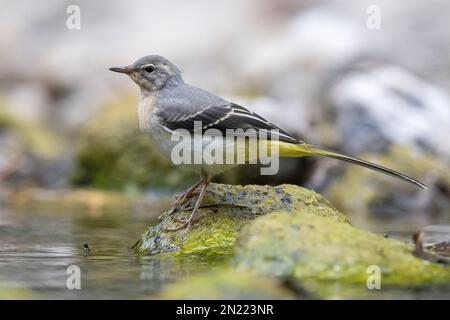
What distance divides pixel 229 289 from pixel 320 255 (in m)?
0.93

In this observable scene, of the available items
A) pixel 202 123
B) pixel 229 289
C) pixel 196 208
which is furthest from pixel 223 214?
pixel 229 289

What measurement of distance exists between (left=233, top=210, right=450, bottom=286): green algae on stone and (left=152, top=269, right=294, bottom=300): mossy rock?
342 millimetres

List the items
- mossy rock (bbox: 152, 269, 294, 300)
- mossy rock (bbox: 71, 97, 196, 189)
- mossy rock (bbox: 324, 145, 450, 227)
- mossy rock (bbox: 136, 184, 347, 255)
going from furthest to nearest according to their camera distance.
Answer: mossy rock (bbox: 71, 97, 196, 189)
mossy rock (bbox: 324, 145, 450, 227)
mossy rock (bbox: 136, 184, 347, 255)
mossy rock (bbox: 152, 269, 294, 300)

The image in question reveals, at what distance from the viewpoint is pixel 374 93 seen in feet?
53.5

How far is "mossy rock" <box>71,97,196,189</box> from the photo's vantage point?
15.8 metres

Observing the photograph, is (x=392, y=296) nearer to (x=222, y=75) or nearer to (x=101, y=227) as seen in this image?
(x=101, y=227)

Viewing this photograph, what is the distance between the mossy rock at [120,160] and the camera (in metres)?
15.8

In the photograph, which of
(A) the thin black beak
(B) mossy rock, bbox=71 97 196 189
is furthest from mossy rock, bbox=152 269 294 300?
(B) mossy rock, bbox=71 97 196 189

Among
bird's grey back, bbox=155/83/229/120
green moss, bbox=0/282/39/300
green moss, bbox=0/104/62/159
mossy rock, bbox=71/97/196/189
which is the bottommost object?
green moss, bbox=0/282/39/300

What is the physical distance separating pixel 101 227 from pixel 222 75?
1127 centimetres

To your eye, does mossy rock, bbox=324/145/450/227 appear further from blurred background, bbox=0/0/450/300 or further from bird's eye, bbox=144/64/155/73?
bird's eye, bbox=144/64/155/73

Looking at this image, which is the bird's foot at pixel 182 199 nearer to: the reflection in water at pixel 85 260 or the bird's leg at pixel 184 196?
the bird's leg at pixel 184 196

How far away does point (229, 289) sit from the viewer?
5867 millimetres

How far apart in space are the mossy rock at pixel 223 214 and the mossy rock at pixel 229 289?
5.52 ft
